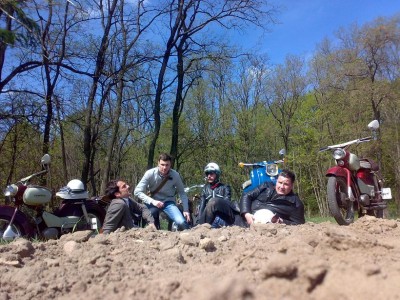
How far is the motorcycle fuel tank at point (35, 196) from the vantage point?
238 inches

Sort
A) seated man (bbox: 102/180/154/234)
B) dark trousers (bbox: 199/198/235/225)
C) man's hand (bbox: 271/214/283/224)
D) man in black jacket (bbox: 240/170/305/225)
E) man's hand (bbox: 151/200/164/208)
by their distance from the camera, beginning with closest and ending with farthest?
man's hand (bbox: 271/214/283/224), seated man (bbox: 102/180/154/234), man in black jacket (bbox: 240/170/305/225), dark trousers (bbox: 199/198/235/225), man's hand (bbox: 151/200/164/208)

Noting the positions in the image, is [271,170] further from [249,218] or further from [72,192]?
[72,192]

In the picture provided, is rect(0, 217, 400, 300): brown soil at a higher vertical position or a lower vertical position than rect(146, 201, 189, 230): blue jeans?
higher

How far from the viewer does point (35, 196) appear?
6.11 m

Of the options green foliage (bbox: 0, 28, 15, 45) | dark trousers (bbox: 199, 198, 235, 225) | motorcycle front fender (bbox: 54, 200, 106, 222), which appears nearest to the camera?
dark trousers (bbox: 199, 198, 235, 225)

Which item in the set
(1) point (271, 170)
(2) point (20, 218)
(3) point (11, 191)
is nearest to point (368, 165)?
(1) point (271, 170)

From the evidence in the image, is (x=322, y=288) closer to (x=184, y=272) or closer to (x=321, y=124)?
(x=184, y=272)

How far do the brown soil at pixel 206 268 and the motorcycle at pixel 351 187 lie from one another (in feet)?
9.64

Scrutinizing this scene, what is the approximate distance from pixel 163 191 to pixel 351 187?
256cm

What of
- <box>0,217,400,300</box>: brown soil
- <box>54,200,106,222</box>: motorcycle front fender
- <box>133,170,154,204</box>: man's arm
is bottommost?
<box>54,200,106,222</box>: motorcycle front fender

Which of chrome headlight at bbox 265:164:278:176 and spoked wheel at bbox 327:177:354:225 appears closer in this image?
spoked wheel at bbox 327:177:354:225

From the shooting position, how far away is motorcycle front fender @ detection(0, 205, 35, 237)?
570 centimetres

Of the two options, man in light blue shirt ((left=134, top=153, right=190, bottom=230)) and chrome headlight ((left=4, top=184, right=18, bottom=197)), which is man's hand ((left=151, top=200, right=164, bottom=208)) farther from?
chrome headlight ((left=4, top=184, right=18, bottom=197))

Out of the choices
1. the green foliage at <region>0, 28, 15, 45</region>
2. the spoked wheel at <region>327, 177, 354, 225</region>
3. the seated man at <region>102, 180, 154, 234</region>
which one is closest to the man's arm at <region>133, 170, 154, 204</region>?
the seated man at <region>102, 180, 154, 234</region>
